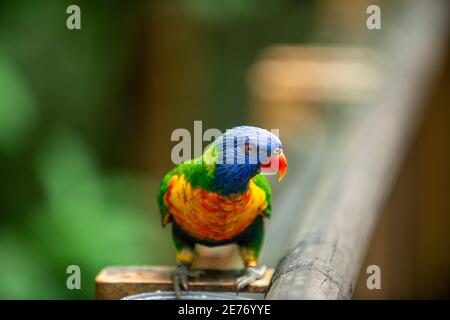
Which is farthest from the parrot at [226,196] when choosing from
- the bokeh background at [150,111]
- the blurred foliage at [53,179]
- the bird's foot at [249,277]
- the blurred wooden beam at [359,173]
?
the blurred foliage at [53,179]

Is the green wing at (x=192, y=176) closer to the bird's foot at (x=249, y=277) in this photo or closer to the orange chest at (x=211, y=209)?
the orange chest at (x=211, y=209)

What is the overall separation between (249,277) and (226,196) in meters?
0.22

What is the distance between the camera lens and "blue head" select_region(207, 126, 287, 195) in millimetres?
1583

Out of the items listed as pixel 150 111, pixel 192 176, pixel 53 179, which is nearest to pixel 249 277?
pixel 192 176

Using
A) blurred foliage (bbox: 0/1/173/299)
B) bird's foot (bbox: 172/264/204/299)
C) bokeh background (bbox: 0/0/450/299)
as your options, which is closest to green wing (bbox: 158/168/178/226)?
bird's foot (bbox: 172/264/204/299)

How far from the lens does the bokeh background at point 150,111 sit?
3199mm

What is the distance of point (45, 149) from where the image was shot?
11.1 ft

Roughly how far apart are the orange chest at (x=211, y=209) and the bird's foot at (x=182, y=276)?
0.10m

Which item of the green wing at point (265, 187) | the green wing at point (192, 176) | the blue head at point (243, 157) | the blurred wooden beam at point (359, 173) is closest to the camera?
the blurred wooden beam at point (359, 173)

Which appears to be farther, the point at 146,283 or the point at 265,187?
the point at 265,187

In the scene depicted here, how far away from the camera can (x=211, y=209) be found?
1708 millimetres

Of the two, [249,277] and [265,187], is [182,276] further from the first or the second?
[265,187]

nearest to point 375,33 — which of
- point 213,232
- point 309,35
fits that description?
point 309,35
